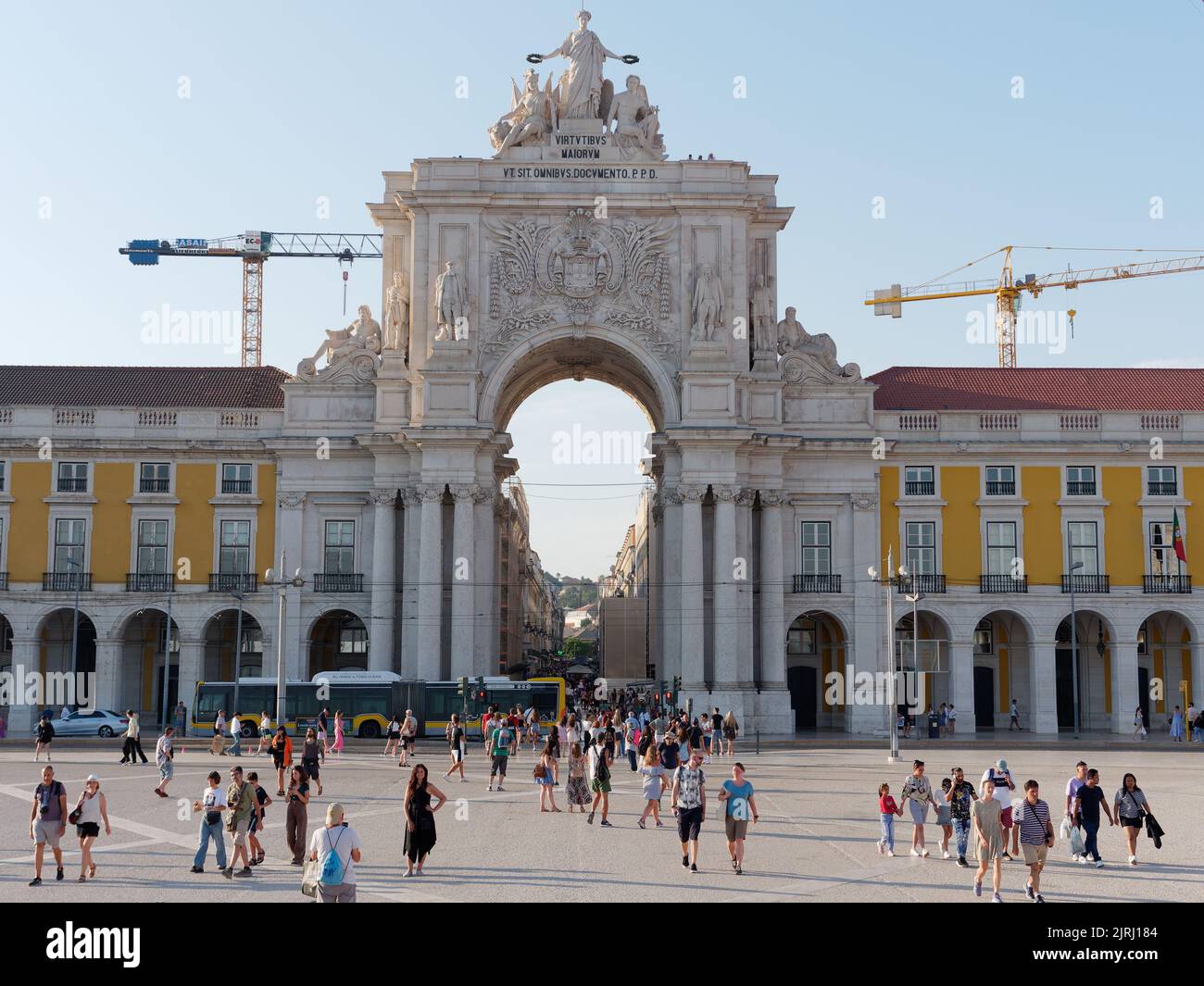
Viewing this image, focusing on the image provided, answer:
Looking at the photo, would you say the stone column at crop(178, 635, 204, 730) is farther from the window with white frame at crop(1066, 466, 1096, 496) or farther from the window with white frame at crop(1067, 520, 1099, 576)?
the window with white frame at crop(1066, 466, 1096, 496)

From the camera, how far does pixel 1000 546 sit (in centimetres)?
5916

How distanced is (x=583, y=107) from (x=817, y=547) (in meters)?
22.1

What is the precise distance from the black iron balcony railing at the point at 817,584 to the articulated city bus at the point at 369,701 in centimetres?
1212

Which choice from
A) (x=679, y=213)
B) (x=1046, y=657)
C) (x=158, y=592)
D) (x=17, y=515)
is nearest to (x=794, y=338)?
(x=679, y=213)

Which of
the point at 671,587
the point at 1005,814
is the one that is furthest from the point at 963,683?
the point at 1005,814

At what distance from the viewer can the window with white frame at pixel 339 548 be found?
193 ft

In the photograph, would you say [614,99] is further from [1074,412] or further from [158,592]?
[158,592]

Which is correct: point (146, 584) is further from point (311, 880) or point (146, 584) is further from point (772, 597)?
point (311, 880)

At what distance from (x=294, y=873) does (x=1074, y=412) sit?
47649mm

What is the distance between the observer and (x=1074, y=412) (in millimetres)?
59656

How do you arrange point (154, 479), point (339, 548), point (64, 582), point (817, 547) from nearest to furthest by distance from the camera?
point (64, 582) < point (339, 548) < point (817, 547) < point (154, 479)

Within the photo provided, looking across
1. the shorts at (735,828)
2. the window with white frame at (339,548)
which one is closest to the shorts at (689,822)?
the shorts at (735,828)

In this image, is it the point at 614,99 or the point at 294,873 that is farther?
the point at 614,99
